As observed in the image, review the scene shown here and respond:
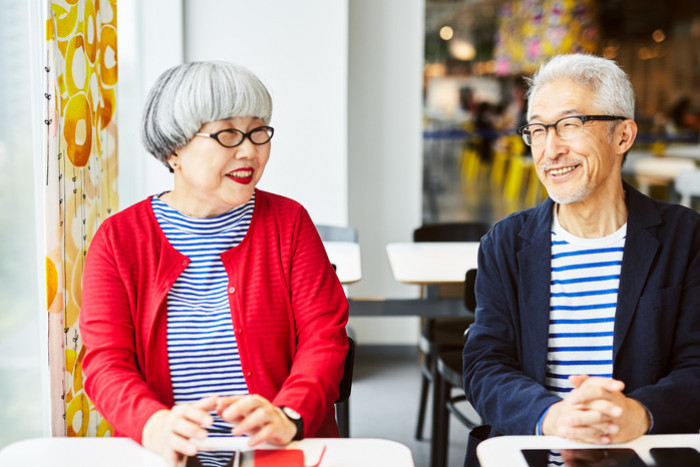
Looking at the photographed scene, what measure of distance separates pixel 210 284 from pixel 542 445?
741mm

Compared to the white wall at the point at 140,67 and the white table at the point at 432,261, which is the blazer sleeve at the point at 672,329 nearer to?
the white table at the point at 432,261

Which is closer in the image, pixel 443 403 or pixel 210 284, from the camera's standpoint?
pixel 210 284

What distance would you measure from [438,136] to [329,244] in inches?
73.7

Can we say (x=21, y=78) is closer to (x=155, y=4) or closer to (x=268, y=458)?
(x=268, y=458)

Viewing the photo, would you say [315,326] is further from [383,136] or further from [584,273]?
[383,136]

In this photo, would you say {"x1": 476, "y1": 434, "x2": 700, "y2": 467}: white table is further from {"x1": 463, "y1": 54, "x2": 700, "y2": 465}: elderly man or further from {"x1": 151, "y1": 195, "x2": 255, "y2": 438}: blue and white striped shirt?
{"x1": 151, "y1": 195, "x2": 255, "y2": 438}: blue and white striped shirt

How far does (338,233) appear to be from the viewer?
3.86 m

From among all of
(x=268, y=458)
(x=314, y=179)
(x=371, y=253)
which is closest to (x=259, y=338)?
(x=268, y=458)

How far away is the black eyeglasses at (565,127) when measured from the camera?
5.70ft

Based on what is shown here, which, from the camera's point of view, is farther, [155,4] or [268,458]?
[155,4]

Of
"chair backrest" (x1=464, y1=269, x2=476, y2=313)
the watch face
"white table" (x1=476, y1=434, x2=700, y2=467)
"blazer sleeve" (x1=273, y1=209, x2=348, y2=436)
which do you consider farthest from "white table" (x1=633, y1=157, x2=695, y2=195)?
the watch face

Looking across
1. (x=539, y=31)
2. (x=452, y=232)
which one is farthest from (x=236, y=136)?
(x=539, y=31)

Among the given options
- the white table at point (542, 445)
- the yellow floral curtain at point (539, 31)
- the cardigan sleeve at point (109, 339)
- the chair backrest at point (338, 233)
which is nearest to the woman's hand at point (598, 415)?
the white table at point (542, 445)

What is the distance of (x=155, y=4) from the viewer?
4195mm
